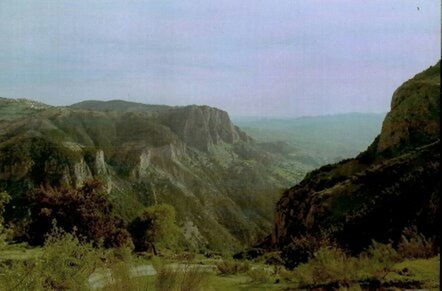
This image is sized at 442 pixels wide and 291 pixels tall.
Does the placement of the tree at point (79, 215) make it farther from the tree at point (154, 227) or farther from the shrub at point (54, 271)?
the shrub at point (54, 271)

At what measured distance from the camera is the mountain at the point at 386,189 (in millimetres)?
20406

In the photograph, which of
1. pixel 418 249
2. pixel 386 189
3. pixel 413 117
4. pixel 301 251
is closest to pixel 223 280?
pixel 301 251

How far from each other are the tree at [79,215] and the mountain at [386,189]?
15.1 metres

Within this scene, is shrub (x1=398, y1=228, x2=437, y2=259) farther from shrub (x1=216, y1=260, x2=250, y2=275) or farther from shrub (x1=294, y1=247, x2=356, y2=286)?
shrub (x1=216, y1=260, x2=250, y2=275)

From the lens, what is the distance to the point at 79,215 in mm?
45938

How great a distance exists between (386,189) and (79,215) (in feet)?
93.4

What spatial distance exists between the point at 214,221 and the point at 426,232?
143 meters

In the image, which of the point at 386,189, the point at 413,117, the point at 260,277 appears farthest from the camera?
the point at 413,117

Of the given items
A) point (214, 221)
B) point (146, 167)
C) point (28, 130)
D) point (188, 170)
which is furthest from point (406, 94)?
point (28, 130)

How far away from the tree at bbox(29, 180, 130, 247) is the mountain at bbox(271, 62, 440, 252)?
15097mm

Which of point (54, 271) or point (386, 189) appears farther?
point (386, 189)

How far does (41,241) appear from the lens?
150 feet

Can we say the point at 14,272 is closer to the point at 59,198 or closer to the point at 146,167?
the point at 59,198

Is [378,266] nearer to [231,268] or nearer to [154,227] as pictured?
[231,268]
